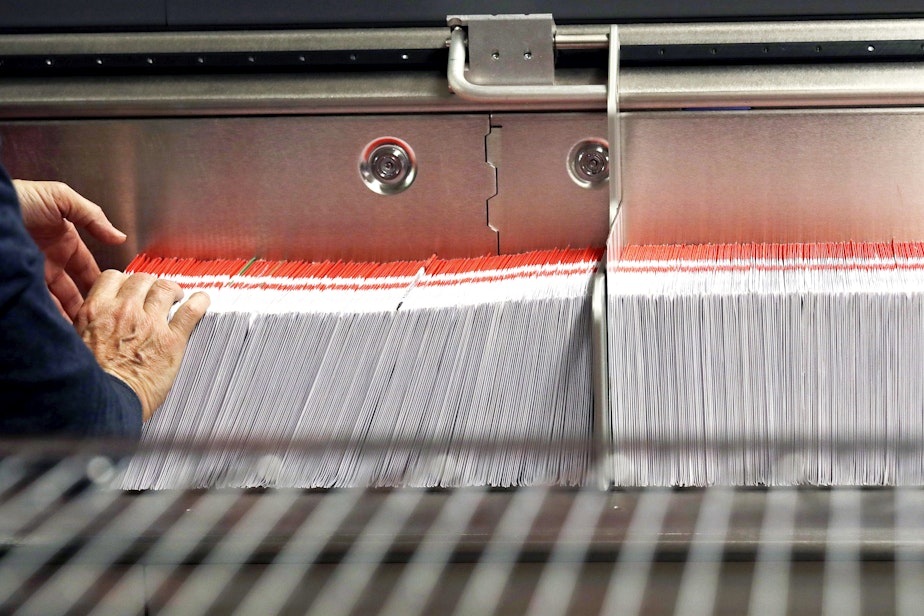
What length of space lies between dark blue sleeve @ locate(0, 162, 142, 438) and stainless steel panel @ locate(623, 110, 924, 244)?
0.85 m

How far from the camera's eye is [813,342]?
4.14ft

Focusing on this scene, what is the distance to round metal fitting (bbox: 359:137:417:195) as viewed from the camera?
159 centimetres

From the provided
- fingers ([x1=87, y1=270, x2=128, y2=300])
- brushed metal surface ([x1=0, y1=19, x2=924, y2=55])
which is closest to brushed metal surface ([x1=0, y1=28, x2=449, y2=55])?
brushed metal surface ([x1=0, y1=19, x2=924, y2=55])

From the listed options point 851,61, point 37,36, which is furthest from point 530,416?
point 37,36

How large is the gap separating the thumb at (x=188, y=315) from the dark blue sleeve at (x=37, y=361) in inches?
8.1

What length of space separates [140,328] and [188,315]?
7cm

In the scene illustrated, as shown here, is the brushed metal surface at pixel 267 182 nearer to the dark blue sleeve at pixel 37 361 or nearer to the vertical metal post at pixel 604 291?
the vertical metal post at pixel 604 291

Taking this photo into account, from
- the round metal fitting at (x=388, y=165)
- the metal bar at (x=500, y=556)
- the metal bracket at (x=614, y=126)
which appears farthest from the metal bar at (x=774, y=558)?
the round metal fitting at (x=388, y=165)

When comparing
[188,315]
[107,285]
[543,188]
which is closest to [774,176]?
[543,188]

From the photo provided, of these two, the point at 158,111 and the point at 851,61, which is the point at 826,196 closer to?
the point at 851,61

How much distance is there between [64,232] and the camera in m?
1.53

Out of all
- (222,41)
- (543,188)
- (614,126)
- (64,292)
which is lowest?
(64,292)

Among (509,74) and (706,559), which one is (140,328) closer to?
(509,74)

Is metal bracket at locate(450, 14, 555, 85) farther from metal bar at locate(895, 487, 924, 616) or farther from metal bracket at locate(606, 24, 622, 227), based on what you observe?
metal bar at locate(895, 487, 924, 616)
